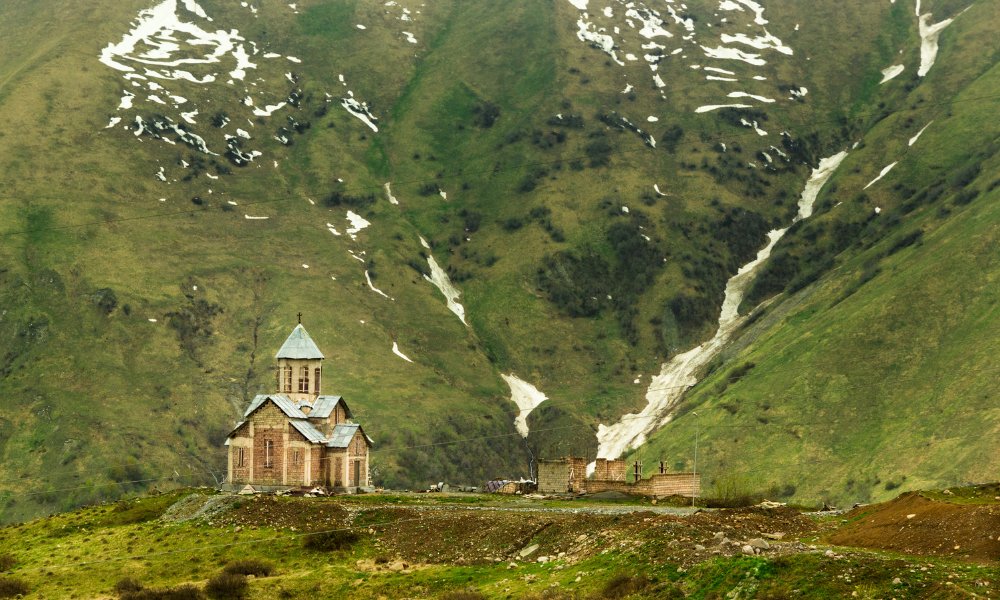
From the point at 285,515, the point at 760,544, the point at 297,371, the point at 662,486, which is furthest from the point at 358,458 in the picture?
the point at 760,544

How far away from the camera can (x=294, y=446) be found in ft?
398

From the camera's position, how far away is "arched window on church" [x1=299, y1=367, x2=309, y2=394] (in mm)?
128625

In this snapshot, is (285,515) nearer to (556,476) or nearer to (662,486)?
(556,476)

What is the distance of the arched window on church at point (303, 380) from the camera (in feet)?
422

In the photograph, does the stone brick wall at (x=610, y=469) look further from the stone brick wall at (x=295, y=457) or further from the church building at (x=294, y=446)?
the stone brick wall at (x=295, y=457)

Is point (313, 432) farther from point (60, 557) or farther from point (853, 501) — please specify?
point (853, 501)

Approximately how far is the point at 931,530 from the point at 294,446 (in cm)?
7021

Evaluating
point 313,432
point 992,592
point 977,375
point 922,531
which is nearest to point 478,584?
point 922,531

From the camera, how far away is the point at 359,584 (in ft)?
252

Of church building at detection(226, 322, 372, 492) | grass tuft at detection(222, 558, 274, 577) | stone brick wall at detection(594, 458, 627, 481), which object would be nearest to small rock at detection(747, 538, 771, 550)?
grass tuft at detection(222, 558, 274, 577)

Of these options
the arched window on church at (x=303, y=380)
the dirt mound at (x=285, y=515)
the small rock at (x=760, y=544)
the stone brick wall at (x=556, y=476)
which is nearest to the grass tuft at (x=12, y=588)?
the dirt mound at (x=285, y=515)

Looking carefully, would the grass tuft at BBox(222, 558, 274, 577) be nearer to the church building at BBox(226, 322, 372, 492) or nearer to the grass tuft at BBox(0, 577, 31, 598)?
the grass tuft at BBox(0, 577, 31, 598)

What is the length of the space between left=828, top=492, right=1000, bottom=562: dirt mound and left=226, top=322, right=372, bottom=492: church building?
196 ft

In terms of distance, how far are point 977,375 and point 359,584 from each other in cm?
12815
